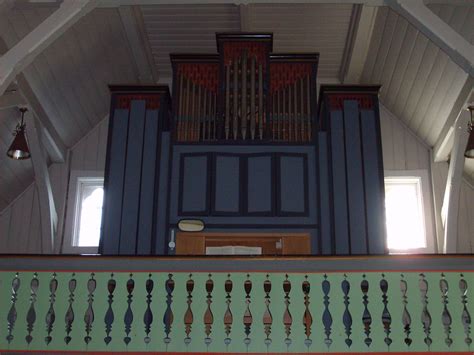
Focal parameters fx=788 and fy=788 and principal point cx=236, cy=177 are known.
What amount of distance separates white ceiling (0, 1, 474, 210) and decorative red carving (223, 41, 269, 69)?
2.42 feet

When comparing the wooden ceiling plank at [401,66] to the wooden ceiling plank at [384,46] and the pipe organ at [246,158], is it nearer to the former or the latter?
the wooden ceiling plank at [384,46]

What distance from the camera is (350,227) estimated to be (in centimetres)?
1100

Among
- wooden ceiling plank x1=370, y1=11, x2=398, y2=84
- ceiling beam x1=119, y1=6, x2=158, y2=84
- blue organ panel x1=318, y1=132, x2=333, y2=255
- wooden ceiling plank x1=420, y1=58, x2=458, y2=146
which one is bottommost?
blue organ panel x1=318, y1=132, x2=333, y2=255

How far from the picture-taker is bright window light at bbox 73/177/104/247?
13.5 meters

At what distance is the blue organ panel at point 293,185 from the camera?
36.6 ft

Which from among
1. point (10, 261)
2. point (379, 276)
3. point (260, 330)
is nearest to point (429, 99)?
point (379, 276)

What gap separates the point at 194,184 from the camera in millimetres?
11320

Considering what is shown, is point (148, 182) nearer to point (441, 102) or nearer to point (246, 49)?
point (246, 49)

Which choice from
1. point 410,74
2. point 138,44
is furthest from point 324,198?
point 138,44

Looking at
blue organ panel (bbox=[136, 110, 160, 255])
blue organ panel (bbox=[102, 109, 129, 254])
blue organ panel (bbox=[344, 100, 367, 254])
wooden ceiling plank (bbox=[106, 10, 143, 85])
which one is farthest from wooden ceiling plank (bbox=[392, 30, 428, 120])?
blue organ panel (bbox=[102, 109, 129, 254])

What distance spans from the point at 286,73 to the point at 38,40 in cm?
400

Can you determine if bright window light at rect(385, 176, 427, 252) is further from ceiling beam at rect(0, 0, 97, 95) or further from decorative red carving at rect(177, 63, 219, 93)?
ceiling beam at rect(0, 0, 97, 95)

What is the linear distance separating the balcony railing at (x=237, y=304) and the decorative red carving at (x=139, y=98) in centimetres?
358

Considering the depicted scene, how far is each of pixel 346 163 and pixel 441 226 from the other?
2717 millimetres
